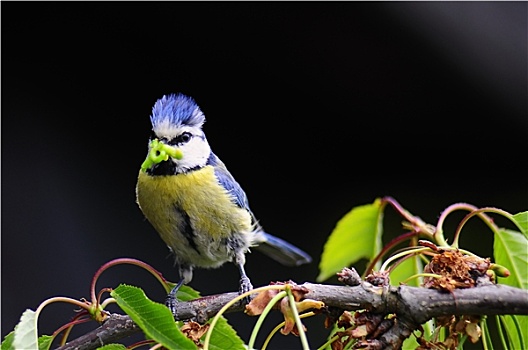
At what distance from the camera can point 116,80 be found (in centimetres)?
313

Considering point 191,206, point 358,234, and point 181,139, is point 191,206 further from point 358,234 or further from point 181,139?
point 358,234

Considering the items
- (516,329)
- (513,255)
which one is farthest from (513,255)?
(516,329)

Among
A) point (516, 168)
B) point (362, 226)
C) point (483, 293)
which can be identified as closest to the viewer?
point (483, 293)

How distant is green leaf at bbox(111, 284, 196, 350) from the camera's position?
825 mm

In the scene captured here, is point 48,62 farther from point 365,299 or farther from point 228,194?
point 365,299

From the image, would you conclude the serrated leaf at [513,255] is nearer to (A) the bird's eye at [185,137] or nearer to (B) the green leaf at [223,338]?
(B) the green leaf at [223,338]

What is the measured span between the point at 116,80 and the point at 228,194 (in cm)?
156

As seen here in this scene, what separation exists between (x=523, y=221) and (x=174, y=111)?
30.4 inches

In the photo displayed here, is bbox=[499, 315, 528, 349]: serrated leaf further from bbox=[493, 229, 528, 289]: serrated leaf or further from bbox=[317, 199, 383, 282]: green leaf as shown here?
bbox=[317, 199, 383, 282]: green leaf

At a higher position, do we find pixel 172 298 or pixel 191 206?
pixel 191 206

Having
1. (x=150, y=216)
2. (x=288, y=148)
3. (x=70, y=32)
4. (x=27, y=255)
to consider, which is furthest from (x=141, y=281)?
(x=150, y=216)

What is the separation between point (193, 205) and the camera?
1.67m

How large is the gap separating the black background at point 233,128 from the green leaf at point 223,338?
200 cm

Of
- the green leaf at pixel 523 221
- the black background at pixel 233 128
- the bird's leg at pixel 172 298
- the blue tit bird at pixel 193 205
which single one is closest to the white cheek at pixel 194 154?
the blue tit bird at pixel 193 205
